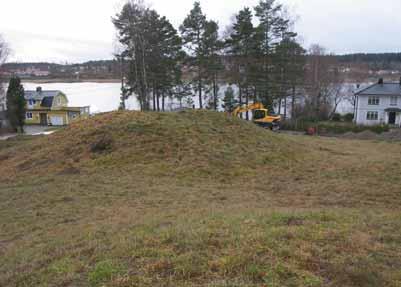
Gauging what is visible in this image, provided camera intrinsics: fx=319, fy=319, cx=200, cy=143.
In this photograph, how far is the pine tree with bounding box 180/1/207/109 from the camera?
28.2 meters

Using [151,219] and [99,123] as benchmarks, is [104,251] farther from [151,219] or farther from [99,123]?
[99,123]

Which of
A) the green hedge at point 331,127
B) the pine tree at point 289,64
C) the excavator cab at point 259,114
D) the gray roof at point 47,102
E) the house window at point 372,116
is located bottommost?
the green hedge at point 331,127

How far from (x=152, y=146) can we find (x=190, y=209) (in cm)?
583

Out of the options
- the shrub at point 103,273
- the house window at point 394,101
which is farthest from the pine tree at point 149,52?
the shrub at point 103,273

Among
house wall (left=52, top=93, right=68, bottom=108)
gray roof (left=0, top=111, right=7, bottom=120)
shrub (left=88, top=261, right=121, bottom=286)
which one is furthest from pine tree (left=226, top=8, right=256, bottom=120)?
shrub (left=88, top=261, right=121, bottom=286)

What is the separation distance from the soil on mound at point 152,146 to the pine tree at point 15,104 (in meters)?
20.1

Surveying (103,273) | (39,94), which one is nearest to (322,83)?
(39,94)

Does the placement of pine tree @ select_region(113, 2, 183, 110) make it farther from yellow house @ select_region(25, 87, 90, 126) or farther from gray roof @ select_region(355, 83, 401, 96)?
gray roof @ select_region(355, 83, 401, 96)

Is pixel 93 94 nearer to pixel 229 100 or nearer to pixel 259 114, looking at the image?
pixel 229 100

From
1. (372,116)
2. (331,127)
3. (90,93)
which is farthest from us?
(90,93)

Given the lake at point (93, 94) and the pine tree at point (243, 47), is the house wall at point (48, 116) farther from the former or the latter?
the pine tree at point (243, 47)

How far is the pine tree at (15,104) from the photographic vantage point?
31.3 metres

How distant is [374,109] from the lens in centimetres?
3272

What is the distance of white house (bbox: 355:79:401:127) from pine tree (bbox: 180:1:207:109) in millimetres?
16410
